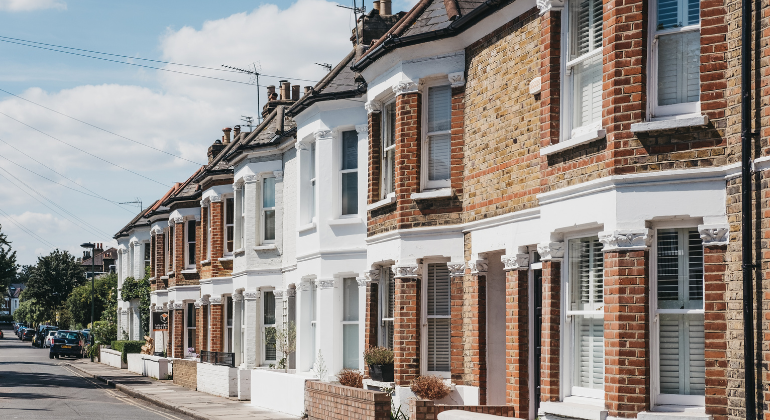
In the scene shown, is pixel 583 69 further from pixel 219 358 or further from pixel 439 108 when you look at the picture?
pixel 219 358

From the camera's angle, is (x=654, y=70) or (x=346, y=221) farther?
(x=346, y=221)

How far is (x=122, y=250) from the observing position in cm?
5419

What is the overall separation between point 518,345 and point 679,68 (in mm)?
4907

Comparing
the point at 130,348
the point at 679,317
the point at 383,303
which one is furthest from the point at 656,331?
the point at 130,348

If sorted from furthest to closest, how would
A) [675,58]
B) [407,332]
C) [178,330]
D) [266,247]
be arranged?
[178,330]
[266,247]
[407,332]
[675,58]

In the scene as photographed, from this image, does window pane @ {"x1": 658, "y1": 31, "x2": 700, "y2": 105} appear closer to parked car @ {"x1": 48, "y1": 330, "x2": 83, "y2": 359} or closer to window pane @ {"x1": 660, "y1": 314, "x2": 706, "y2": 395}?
window pane @ {"x1": 660, "y1": 314, "x2": 706, "y2": 395}

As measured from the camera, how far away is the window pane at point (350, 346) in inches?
780

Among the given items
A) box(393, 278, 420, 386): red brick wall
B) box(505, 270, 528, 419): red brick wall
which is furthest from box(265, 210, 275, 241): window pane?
box(505, 270, 528, 419): red brick wall

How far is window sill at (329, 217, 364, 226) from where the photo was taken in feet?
64.6

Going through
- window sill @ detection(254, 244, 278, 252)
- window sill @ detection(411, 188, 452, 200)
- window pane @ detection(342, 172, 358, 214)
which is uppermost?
window pane @ detection(342, 172, 358, 214)

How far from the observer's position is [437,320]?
16203 mm

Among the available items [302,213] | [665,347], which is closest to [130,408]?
[302,213]

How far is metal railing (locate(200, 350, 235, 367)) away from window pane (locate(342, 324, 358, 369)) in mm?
9018

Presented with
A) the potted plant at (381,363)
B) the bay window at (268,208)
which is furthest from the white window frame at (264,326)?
the potted plant at (381,363)
